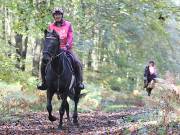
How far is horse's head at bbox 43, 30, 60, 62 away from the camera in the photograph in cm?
1253

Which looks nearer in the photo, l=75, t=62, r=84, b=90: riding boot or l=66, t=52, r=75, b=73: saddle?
l=66, t=52, r=75, b=73: saddle

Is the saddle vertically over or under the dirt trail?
over

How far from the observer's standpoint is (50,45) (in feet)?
42.0

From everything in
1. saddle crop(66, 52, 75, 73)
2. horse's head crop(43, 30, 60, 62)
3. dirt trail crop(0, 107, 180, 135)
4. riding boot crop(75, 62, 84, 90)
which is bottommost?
dirt trail crop(0, 107, 180, 135)

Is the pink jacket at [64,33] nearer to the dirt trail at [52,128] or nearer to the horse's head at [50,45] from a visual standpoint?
the horse's head at [50,45]

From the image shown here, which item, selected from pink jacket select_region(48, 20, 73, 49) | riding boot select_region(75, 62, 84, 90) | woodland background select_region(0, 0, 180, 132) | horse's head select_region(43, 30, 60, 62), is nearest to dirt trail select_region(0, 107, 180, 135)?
woodland background select_region(0, 0, 180, 132)

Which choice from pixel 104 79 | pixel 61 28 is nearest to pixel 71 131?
pixel 61 28

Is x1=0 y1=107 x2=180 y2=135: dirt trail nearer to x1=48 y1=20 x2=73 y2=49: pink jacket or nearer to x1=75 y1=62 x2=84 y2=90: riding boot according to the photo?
x1=75 y1=62 x2=84 y2=90: riding boot

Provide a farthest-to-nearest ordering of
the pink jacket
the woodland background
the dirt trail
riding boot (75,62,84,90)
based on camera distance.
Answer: the woodland background
riding boot (75,62,84,90)
the pink jacket
the dirt trail

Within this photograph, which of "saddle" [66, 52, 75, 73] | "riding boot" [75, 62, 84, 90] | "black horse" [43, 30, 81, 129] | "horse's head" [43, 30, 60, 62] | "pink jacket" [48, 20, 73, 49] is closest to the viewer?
"horse's head" [43, 30, 60, 62]

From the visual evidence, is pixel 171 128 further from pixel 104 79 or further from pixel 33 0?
pixel 104 79

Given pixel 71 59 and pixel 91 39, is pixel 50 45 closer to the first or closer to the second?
pixel 71 59

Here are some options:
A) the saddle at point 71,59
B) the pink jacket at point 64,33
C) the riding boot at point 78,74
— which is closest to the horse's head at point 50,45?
the pink jacket at point 64,33

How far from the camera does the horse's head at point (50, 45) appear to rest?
12532 millimetres
